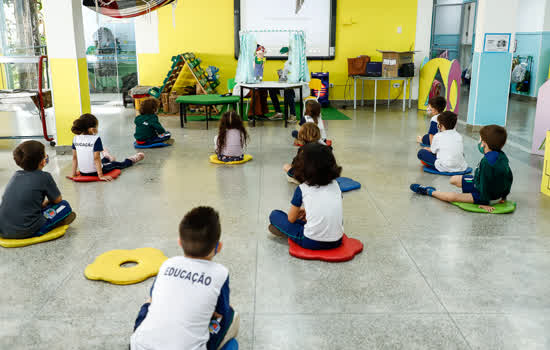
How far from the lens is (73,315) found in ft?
8.29

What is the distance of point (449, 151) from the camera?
522 cm

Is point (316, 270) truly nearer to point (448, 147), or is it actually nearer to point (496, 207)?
point (496, 207)

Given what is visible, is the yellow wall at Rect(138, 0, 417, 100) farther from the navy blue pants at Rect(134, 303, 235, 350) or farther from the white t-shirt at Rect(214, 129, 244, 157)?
the navy blue pants at Rect(134, 303, 235, 350)

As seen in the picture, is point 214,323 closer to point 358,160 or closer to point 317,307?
point 317,307

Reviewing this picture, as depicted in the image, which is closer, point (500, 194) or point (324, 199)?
point (324, 199)

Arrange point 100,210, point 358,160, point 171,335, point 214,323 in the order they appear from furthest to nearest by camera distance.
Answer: point 358,160
point 100,210
point 214,323
point 171,335

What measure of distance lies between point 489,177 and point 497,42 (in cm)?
433

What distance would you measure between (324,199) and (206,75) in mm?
7674

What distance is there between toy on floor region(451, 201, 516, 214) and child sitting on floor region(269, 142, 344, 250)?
1.48 m

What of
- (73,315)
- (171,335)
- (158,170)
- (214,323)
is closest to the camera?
(171,335)

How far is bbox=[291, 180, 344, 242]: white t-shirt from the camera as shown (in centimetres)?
308

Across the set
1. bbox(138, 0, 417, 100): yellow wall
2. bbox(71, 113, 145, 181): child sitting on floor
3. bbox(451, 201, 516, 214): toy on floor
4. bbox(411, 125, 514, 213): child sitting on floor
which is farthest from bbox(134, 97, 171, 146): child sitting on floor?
bbox(138, 0, 417, 100): yellow wall

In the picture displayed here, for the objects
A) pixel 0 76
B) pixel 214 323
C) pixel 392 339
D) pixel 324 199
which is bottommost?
pixel 392 339

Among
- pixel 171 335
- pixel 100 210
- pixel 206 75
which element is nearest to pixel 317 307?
pixel 171 335
